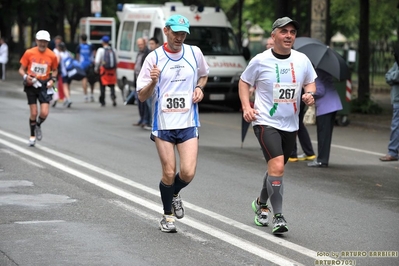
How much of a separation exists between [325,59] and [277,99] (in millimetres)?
5466

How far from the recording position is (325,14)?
70.1 ft

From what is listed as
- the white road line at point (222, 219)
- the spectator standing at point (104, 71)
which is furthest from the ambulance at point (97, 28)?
the white road line at point (222, 219)

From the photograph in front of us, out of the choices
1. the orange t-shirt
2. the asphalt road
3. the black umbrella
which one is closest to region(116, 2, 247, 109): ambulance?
the asphalt road

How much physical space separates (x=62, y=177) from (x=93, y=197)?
5.34ft

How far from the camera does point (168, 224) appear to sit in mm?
8141

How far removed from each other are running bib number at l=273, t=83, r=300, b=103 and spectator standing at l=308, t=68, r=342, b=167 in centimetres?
539

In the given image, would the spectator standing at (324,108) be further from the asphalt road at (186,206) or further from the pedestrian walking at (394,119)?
the pedestrian walking at (394,119)

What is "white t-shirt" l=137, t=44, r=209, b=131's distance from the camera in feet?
26.8

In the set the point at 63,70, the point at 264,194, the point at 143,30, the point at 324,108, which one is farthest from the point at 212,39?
the point at 264,194

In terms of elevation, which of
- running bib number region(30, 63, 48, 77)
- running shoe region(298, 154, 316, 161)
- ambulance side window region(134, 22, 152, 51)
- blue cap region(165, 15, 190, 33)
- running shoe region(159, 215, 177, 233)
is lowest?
running shoe region(298, 154, 316, 161)

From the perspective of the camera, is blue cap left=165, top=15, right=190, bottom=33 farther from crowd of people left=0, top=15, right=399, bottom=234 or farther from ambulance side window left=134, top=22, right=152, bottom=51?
ambulance side window left=134, top=22, right=152, bottom=51

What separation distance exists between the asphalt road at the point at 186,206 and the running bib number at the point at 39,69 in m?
1.18

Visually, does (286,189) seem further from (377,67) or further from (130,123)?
(377,67)

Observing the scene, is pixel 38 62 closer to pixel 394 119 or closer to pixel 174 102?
pixel 394 119
